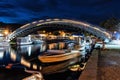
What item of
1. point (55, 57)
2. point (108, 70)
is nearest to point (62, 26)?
point (55, 57)

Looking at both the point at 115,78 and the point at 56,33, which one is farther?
the point at 56,33

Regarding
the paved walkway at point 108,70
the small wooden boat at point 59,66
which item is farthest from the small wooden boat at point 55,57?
the paved walkway at point 108,70

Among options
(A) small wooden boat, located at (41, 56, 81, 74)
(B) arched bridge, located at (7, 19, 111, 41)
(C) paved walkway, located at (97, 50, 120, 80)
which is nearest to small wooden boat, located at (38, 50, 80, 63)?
(A) small wooden boat, located at (41, 56, 81, 74)

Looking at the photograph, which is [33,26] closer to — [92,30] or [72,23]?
[72,23]

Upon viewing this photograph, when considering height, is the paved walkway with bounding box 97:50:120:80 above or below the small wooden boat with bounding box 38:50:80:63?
above

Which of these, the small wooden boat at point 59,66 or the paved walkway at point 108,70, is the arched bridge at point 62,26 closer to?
the small wooden boat at point 59,66

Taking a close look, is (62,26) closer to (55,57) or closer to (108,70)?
(55,57)

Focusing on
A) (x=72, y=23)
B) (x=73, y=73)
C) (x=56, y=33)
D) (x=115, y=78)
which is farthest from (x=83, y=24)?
(x=56, y=33)

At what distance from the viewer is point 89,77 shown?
10016mm

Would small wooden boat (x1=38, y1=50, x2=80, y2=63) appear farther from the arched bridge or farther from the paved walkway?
the arched bridge

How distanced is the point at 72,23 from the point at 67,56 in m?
51.4

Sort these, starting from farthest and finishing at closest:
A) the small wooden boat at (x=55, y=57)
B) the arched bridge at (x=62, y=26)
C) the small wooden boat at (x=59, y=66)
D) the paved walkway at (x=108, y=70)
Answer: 1. the arched bridge at (x=62, y=26)
2. the small wooden boat at (x=55, y=57)
3. the small wooden boat at (x=59, y=66)
4. the paved walkway at (x=108, y=70)

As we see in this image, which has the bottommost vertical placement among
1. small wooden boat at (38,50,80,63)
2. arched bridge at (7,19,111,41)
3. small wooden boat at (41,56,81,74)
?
small wooden boat at (41,56,81,74)

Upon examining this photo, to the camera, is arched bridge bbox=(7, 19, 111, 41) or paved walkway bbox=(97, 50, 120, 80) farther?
arched bridge bbox=(7, 19, 111, 41)
